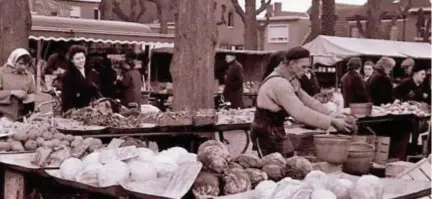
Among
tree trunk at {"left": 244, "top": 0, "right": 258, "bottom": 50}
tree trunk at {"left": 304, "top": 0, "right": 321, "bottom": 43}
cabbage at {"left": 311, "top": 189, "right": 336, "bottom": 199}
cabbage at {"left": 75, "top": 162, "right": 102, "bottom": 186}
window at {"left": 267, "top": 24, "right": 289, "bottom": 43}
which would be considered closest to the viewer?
cabbage at {"left": 311, "top": 189, "right": 336, "bottom": 199}

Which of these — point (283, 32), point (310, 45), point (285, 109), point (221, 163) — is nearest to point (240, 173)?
point (221, 163)

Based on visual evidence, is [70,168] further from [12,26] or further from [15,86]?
[12,26]

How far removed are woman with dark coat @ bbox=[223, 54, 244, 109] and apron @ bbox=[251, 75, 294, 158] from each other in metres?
6.59

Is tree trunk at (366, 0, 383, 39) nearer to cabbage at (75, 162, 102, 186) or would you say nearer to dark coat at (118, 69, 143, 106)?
dark coat at (118, 69, 143, 106)

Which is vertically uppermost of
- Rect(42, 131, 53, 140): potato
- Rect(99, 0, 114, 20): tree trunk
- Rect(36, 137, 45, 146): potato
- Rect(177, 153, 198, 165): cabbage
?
Rect(99, 0, 114, 20): tree trunk

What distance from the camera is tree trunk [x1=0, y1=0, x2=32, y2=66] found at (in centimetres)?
948

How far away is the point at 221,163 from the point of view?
3.68 m

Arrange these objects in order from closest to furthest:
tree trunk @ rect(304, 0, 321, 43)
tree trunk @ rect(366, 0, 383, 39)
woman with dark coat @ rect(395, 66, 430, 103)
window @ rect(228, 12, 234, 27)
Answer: woman with dark coat @ rect(395, 66, 430, 103) → tree trunk @ rect(304, 0, 321, 43) → tree trunk @ rect(366, 0, 383, 39) → window @ rect(228, 12, 234, 27)

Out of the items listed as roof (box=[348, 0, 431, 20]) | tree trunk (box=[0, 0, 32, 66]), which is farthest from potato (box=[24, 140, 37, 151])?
roof (box=[348, 0, 431, 20])

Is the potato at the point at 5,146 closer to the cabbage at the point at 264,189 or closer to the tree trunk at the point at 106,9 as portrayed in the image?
the cabbage at the point at 264,189

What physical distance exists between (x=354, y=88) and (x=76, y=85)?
3.57 meters

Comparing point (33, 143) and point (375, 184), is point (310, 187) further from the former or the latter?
point (33, 143)

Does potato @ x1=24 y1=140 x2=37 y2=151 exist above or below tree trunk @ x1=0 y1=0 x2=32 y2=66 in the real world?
below

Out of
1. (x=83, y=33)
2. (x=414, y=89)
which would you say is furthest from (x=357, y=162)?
(x=83, y=33)
